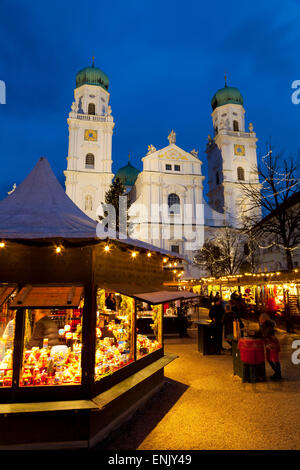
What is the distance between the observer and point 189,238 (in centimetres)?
4088

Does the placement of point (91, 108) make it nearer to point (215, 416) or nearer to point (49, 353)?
point (49, 353)

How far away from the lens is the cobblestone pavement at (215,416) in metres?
4.38

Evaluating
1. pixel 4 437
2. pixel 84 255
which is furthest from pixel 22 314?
pixel 4 437

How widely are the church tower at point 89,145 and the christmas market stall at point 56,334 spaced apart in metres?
33.4

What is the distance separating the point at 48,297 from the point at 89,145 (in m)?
38.9

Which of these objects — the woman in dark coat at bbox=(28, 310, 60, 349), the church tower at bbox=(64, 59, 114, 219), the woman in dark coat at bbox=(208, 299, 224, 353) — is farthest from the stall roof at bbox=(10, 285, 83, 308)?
the church tower at bbox=(64, 59, 114, 219)

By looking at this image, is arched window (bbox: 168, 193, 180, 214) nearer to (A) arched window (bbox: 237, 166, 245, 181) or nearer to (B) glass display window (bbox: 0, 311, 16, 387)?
(A) arched window (bbox: 237, 166, 245, 181)

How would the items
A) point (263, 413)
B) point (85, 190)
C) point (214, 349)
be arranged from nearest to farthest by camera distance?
point (263, 413), point (214, 349), point (85, 190)

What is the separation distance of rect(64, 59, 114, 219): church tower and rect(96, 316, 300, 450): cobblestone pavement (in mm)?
33370

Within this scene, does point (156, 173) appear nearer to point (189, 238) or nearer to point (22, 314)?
point (189, 238)

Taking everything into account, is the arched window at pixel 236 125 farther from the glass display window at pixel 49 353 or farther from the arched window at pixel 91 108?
the glass display window at pixel 49 353

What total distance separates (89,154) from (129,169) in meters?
16.7

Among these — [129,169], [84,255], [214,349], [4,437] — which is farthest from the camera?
[129,169]

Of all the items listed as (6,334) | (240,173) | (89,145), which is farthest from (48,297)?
(240,173)
